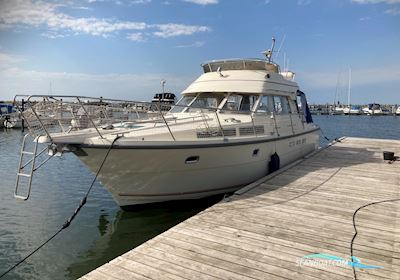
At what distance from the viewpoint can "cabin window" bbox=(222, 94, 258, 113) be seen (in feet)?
31.9

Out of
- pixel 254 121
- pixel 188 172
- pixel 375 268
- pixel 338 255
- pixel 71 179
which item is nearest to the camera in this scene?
pixel 375 268

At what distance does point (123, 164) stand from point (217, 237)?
2.78m

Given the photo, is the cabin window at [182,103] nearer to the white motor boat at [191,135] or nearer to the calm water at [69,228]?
the white motor boat at [191,135]

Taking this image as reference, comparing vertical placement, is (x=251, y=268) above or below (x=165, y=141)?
below

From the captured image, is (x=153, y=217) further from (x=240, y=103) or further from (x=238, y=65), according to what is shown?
(x=238, y=65)

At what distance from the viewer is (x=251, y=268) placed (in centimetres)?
427

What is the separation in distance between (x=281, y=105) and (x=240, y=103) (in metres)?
1.91

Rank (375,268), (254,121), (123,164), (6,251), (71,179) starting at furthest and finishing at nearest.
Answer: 1. (71,179)
2. (254,121)
3. (123,164)
4. (6,251)
5. (375,268)

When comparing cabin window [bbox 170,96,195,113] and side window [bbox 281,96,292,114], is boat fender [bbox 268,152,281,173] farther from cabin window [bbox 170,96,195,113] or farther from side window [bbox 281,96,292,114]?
cabin window [bbox 170,96,195,113]

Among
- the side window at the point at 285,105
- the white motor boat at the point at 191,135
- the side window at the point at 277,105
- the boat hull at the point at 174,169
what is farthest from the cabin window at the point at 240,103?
the side window at the point at 285,105

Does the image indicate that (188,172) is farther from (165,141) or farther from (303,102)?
(303,102)

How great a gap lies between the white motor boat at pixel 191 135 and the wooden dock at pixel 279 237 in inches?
38.5

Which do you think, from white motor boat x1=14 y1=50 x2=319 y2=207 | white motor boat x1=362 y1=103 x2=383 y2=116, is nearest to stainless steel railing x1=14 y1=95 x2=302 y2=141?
white motor boat x1=14 y1=50 x2=319 y2=207

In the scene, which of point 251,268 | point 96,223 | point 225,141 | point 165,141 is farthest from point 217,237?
point 96,223
